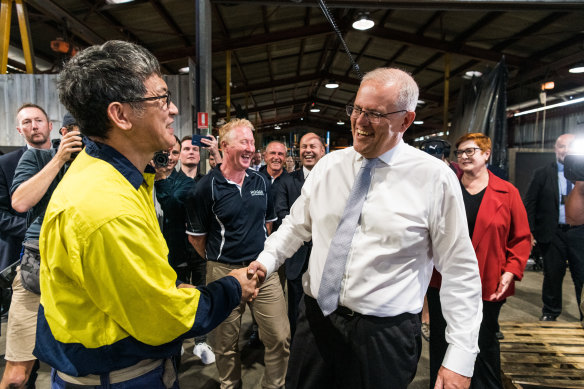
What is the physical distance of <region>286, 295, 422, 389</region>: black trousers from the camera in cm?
146

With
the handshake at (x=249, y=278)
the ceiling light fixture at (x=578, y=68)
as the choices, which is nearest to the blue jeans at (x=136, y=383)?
the handshake at (x=249, y=278)

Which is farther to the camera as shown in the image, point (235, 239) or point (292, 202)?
point (292, 202)

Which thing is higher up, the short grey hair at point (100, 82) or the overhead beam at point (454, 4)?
the overhead beam at point (454, 4)

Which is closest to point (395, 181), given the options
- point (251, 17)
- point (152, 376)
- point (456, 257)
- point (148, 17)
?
point (456, 257)

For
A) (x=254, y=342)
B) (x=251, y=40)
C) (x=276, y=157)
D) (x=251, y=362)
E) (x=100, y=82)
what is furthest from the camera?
(x=251, y=40)

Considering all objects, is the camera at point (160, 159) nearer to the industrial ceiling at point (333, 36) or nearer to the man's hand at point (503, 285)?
the man's hand at point (503, 285)

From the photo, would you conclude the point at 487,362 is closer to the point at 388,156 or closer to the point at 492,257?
the point at 492,257

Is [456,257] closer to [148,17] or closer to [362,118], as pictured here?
[362,118]

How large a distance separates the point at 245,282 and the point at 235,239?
3.78 ft

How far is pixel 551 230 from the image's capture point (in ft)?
13.2

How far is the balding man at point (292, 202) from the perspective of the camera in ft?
9.99

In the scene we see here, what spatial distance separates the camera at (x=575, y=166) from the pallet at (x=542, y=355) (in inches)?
60.2

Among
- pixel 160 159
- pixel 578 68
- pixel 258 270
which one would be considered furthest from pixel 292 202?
pixel 578 68

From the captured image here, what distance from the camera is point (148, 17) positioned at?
646 centimetres
